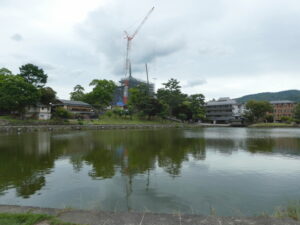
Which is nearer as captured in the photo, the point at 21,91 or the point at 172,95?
the point at 21,91

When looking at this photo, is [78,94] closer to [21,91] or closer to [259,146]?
[21,91]

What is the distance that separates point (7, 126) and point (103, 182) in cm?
3674

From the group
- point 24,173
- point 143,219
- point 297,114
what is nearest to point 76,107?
point 24,173

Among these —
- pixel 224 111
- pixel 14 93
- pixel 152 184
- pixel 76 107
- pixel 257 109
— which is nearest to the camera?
pixel 152 184

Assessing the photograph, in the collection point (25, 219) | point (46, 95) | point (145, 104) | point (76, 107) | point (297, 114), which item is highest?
point (46, 95)

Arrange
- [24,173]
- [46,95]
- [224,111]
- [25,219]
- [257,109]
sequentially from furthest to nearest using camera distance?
[224,111] < [257,109] < [46,95] < [24,173] < [25,219]

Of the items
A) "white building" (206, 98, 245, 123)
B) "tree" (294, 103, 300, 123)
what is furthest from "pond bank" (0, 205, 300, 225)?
"white building" (206, 98, 245, 123)

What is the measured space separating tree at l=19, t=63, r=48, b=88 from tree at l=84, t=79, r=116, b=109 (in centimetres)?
1701

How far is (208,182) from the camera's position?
7914 millimetres

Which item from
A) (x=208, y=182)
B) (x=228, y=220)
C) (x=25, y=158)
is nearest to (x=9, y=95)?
(x=25, y=158)

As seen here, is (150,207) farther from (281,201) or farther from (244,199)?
(281,201)

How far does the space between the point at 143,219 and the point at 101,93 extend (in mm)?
61105

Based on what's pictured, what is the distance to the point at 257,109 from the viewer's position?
7238 cm

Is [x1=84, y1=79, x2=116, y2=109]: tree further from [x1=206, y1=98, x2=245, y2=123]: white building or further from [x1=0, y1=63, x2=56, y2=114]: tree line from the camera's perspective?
[x1=206, y1=98, x2=245, y2=123]: white building
